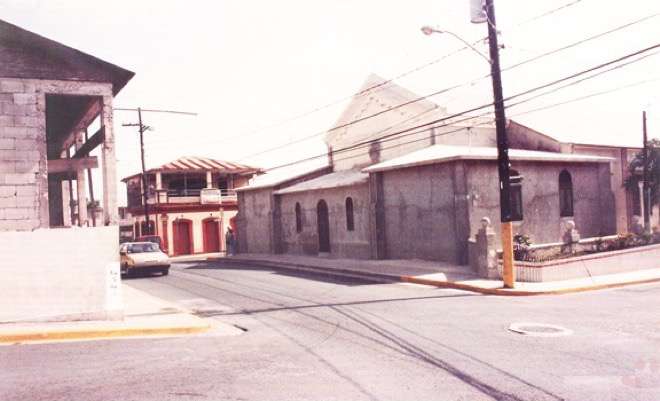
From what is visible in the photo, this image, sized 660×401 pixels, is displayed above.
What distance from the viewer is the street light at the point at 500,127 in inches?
575

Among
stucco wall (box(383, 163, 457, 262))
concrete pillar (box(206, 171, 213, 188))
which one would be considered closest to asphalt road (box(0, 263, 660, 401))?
stucco wall (box(383, 163, 457, 262))

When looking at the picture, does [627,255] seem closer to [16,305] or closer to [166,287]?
[166,287]

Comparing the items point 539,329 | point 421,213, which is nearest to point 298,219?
point 421,213

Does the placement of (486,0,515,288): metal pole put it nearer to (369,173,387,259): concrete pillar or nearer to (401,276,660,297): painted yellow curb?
(401,276,660,297): painted yellow curb

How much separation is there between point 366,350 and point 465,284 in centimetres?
771

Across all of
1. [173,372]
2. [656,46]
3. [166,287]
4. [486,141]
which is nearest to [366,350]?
[173,372]

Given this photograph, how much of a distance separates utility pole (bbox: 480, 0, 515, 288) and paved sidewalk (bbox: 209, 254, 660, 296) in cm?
72

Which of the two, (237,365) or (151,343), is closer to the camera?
(237,365)

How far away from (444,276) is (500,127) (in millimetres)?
5105

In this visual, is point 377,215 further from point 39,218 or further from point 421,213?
point 39,218

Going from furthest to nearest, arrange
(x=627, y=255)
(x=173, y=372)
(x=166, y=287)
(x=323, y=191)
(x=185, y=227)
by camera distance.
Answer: (x=185, y=227) < (x=323, y=191) < (x=166, y=287) < (x=627, y=255) < (x=173, y=372)

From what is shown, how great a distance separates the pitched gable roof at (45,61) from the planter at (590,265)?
1190 centimetres

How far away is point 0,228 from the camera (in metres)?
10.5

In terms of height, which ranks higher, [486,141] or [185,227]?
[486,141]
